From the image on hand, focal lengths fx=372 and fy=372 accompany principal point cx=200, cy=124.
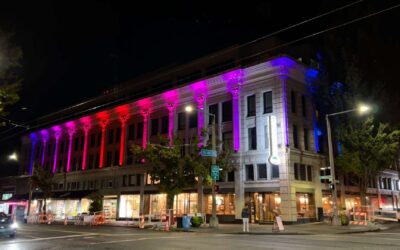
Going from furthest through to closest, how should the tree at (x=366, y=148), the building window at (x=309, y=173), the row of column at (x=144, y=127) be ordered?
the row of column at (x=144, y=127)
the building window at (x=309, y=173)
the tree at (x=366, y=148)

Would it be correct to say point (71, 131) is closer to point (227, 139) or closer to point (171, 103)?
point (171, 103)

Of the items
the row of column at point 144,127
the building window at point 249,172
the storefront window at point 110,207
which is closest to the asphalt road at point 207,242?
the building window at point 249,172

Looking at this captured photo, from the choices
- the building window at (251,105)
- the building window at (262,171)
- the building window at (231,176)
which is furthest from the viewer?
the building window at (231,176)

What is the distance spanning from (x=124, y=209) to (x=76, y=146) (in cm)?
1608

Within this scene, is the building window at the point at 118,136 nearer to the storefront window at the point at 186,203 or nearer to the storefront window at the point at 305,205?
the storefront window at the point at 186,203

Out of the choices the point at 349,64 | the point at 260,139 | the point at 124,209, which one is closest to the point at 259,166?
the point at 260,139

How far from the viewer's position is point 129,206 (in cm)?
4681

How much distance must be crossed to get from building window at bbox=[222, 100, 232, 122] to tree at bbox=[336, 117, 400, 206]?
1092cm

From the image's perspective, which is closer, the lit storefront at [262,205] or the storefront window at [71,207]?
the lit storefront at [262,205]

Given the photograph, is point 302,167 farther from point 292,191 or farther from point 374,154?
point 374,154

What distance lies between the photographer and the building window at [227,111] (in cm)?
3818

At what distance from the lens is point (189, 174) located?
32.0 metres

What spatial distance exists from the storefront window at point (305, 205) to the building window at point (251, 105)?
28.8ft

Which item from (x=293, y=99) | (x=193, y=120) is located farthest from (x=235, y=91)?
(x=193, y=120)
